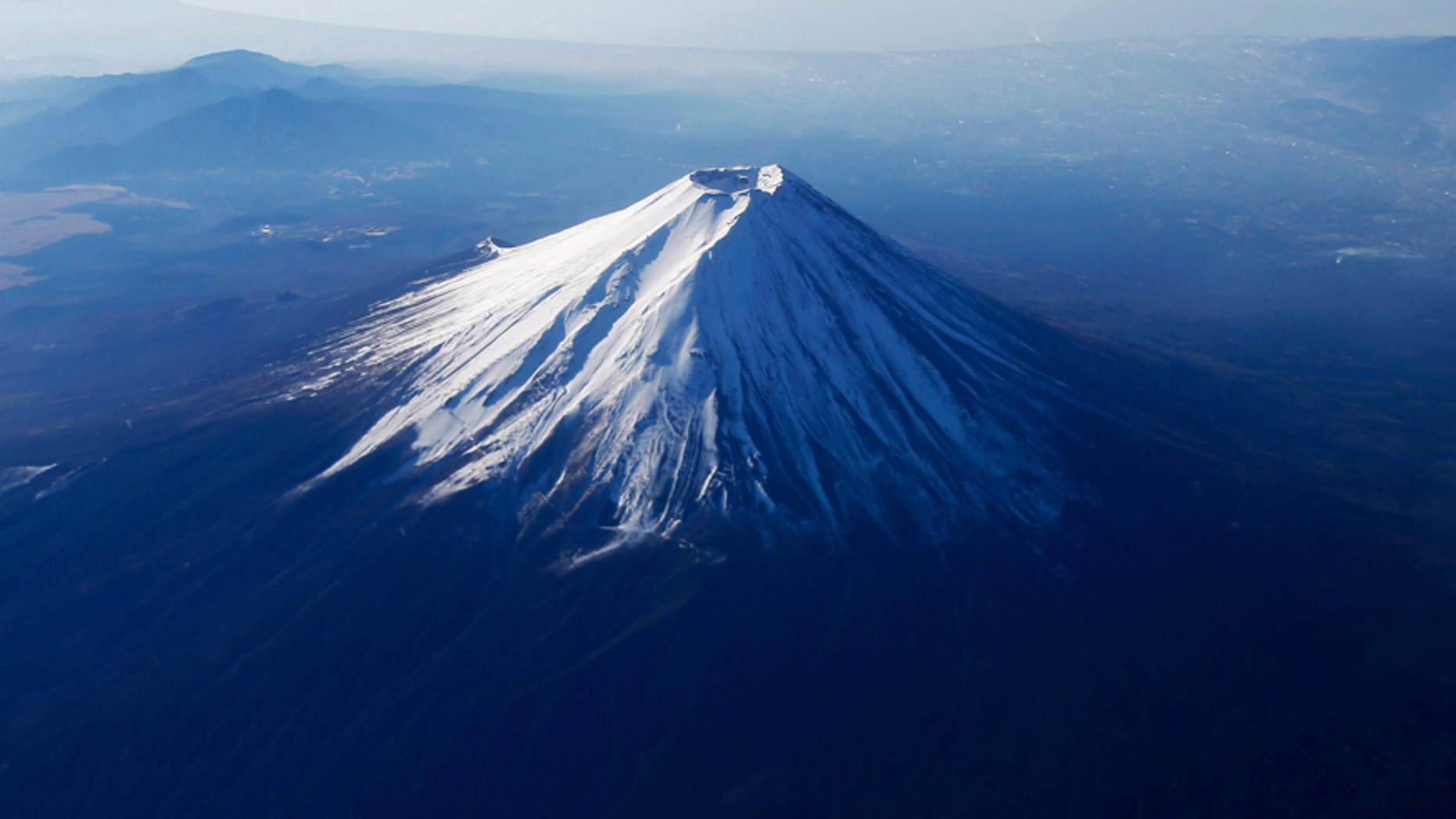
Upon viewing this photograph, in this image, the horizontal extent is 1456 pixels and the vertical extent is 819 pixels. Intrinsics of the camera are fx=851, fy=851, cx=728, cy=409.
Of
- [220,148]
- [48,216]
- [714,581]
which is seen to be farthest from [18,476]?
[220,148]

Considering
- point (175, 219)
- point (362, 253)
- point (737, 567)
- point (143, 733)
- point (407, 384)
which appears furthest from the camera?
point (175, 219)

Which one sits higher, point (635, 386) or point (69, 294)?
point (635, 386)

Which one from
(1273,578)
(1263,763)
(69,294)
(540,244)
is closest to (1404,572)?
(1273,578)

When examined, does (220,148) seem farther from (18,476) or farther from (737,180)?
(737,180)

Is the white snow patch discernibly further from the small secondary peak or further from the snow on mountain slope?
the small secondary peak

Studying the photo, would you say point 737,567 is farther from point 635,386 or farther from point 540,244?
point 540,244

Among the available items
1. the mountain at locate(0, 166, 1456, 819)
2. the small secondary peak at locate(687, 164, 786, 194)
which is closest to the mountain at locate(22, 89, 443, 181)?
the mountain at locate(0, 166, 1456, 819)

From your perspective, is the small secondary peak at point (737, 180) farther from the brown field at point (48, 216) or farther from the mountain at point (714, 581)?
the brown field at point (48, 216)

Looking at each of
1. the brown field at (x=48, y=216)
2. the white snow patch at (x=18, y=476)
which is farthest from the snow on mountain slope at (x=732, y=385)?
the brown field at (x=48, y=216)
